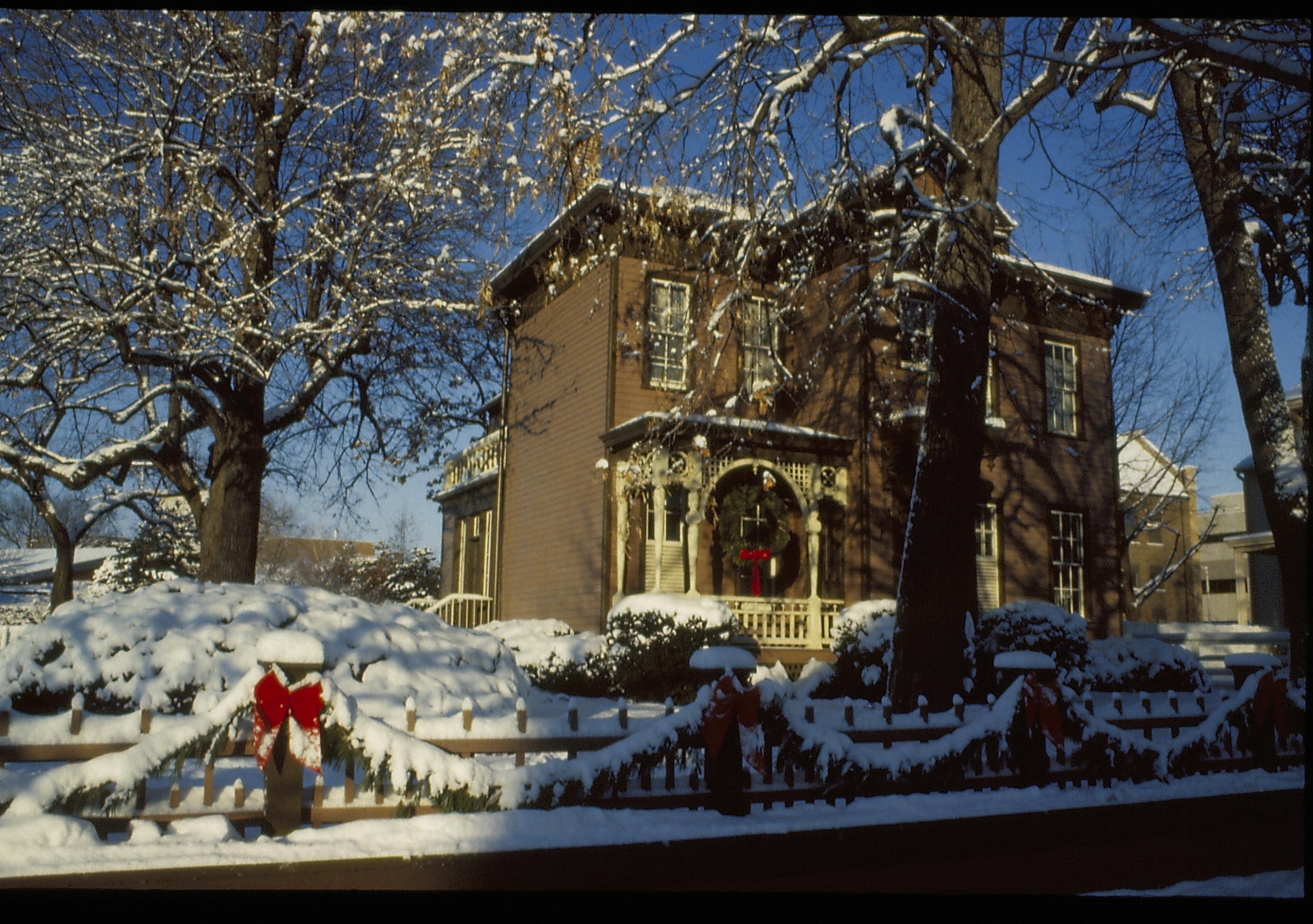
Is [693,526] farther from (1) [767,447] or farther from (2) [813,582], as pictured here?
(2) [813,582]

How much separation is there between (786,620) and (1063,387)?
9238mm

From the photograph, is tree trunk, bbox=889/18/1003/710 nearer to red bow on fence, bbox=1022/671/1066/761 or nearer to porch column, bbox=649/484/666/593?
red bow on fence, bbox=1022/671/1066/761

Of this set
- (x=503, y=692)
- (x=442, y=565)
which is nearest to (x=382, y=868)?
(x=503, y=692)

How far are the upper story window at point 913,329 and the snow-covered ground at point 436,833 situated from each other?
30.4 feet

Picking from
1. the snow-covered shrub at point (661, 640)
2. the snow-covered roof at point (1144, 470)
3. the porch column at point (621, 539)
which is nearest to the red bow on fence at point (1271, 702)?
the snow-covered shrub at point (661, 640)

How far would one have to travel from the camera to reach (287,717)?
5449 millimetres

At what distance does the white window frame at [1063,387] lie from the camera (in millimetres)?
21156

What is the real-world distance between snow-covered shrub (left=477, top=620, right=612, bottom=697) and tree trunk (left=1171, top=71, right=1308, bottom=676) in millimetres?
8764

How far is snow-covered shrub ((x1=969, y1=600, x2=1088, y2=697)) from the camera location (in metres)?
13.8

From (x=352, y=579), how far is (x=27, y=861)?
42.3 m

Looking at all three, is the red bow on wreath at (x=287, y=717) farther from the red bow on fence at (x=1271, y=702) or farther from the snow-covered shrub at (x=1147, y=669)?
the snow-covered shrub at (x=1147, y=669)

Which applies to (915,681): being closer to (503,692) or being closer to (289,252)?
(503,692)

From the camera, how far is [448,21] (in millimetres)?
9594

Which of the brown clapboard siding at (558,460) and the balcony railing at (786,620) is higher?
the brown clapboard siding at (558,460)
